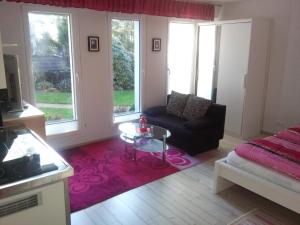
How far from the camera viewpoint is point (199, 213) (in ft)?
8.66

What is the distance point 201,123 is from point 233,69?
1.37 metres

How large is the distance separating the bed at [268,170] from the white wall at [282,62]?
152 centimetres

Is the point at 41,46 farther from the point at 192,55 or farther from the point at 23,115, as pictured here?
the point at 192,55

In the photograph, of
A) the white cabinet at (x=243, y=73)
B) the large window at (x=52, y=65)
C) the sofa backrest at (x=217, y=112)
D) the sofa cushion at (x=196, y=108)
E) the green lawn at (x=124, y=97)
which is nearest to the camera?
the large window at (x=52, y=65)

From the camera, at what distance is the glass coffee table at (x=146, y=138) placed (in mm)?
3600

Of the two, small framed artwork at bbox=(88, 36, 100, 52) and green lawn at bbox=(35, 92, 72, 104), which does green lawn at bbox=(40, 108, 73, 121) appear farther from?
small framed artwork at bbox=(88, 36, 100, 52)

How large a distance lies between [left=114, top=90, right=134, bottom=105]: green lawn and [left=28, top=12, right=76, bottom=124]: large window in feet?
2.65

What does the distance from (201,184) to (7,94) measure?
2.32 m

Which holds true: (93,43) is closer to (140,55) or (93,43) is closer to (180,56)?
(140,55)

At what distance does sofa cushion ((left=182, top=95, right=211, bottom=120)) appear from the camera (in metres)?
4.25

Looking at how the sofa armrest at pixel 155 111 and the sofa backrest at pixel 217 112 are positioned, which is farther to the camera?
the sofa armrest at pixel 155 111

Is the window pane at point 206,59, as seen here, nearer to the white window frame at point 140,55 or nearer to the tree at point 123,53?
the white window frame at point 140,55

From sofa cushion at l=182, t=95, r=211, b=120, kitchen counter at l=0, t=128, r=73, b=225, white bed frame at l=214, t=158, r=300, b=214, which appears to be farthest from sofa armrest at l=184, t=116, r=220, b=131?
kitchen counter at l=0, t=128, r=73, b=225

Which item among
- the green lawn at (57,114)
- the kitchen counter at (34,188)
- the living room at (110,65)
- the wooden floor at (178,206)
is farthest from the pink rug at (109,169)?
the kitchen counter at (34,188)
